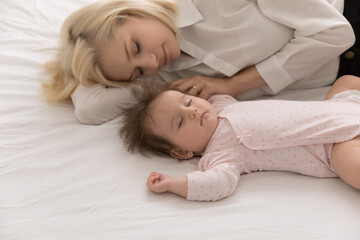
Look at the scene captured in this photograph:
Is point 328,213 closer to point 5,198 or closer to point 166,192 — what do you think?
point 166,192

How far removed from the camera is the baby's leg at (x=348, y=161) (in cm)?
98

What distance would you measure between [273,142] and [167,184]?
291mm

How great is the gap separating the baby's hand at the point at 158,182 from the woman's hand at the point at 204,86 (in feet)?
1.08

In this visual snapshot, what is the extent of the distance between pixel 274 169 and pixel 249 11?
1.69 feet

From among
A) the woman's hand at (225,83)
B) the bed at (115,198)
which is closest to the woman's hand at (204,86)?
the woman's hand at (225,83)

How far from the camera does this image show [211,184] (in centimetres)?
101

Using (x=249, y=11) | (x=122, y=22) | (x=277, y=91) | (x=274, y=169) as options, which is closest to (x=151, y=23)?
(x=122, y=22)

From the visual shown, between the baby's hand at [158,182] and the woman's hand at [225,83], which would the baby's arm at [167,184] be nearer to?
the baby's hand at [158,182]

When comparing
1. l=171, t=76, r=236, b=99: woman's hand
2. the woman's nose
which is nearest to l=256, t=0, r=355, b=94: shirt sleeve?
l=171, t=76, r=236, b=99: woman's hand

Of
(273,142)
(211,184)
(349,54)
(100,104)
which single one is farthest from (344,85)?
(100,104)

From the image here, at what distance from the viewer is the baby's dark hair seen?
1194 millimetres

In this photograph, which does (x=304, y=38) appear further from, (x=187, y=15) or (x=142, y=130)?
(x=142, y=130)

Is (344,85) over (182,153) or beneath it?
over

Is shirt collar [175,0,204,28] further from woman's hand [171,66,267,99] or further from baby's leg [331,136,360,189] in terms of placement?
baby's leg [331,136,360,189]
